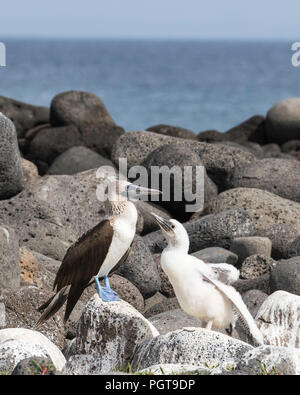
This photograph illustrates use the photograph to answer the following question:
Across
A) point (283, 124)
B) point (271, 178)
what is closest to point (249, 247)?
point (271, 178)

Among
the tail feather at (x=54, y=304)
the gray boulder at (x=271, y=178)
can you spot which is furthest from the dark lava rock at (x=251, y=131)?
the tail feather at (x=54, y=304)

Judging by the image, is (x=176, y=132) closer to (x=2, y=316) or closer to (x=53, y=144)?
(x=53, y=144)

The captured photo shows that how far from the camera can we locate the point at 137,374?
7234 millimetres

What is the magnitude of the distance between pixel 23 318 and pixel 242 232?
513cm

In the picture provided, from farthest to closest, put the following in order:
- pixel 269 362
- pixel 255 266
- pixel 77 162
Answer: pixel 77 162
pixel 255 266
pixel 269 362

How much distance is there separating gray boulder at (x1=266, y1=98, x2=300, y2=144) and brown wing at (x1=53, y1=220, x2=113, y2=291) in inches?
737

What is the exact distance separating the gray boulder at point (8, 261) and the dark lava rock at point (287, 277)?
318 cm

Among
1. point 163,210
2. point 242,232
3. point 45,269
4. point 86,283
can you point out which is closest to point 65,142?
point 163,210

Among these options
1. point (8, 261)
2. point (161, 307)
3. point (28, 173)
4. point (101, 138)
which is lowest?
point (101, 138)

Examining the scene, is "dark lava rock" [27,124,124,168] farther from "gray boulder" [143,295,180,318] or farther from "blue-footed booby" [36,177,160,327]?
"blue-footed booby" [36,177,160,327]

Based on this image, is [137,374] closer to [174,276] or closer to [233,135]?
[174,276]

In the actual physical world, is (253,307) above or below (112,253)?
below

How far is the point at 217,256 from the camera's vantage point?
13.8 meters

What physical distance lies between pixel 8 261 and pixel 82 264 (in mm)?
3269
